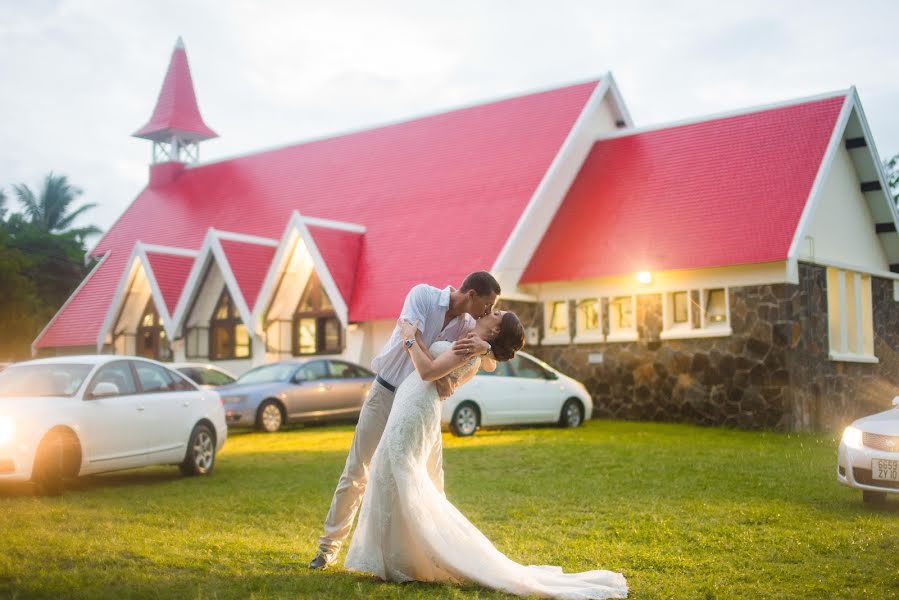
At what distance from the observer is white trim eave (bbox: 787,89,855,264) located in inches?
843

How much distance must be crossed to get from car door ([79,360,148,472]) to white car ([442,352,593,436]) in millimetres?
7020

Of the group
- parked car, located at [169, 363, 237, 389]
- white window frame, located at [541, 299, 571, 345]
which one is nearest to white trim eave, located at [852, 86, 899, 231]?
white window frame, located at [541, 299, 571, 345]

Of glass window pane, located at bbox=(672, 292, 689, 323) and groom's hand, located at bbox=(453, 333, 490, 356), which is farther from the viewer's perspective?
glass window pane, located at bbox=(672, 292, 689, 323)

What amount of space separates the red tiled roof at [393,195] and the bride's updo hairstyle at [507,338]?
711 inches

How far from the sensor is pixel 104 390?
496 inches

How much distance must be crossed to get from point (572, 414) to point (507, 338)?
49.8ft

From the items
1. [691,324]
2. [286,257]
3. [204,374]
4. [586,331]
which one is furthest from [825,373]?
[286,257]

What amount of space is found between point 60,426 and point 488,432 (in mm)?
10429

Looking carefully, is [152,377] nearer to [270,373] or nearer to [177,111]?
[270,373]

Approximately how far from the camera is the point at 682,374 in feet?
75.5

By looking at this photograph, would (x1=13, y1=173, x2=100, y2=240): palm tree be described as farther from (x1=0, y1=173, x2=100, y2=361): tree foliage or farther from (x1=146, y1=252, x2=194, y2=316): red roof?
(x1=146, y1=252, x2=194, y2=316): red roof

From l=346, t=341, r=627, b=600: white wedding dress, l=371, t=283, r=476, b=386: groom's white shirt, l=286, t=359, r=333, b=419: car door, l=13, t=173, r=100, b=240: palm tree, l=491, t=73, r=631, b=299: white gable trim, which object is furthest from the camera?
l=13, t=173, r=100, b=240: palm tree

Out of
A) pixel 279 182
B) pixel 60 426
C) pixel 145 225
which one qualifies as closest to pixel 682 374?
pixel 60 426

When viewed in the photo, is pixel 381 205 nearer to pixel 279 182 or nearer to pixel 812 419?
pixel 279 182
